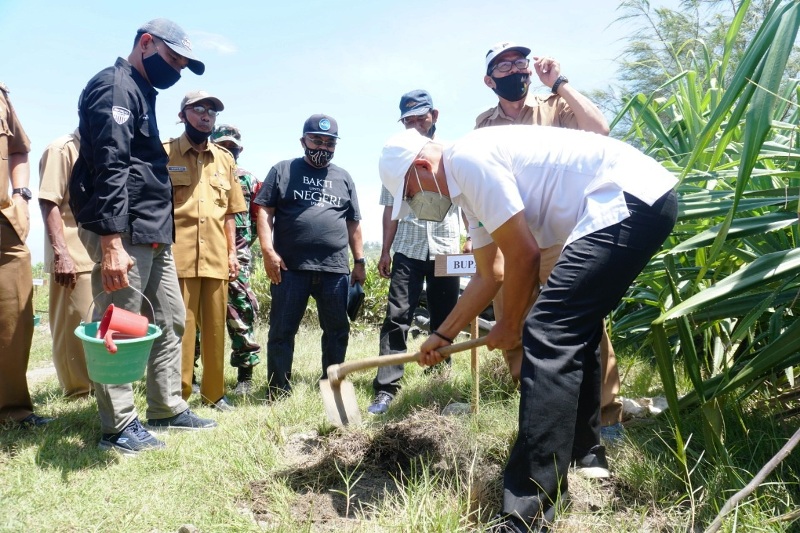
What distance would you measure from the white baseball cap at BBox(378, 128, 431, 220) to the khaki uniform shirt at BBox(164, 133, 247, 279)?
189cm

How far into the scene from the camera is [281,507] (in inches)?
88.7

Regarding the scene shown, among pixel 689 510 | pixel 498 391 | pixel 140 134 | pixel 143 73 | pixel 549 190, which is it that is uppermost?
pixel 143 73

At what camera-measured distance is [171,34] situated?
10.5 feet

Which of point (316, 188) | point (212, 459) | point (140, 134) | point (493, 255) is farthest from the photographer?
point (316, 188)

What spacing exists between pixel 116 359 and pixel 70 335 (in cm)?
173

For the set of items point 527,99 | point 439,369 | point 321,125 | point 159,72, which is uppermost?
point 159,72

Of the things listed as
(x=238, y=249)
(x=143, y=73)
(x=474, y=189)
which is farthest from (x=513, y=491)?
(x=238, y=249)

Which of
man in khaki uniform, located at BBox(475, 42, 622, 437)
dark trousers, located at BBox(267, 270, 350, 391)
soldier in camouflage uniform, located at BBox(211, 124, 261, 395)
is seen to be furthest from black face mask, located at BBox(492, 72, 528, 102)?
soldier in camouflage uniform, located at BBox(211, 124, 261, 395)

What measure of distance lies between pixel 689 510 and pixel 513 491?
1.83 feet

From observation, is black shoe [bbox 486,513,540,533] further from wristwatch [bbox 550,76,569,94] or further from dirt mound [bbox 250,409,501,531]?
wristwatch [bbox 550,76,569,94]

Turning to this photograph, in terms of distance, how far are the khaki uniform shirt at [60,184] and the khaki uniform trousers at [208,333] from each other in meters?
0.68

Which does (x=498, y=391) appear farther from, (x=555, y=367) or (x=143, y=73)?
(x=143, y=73)

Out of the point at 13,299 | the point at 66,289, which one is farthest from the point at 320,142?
the point at 13,299

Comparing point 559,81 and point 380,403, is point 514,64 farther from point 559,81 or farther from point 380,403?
point 380,403
